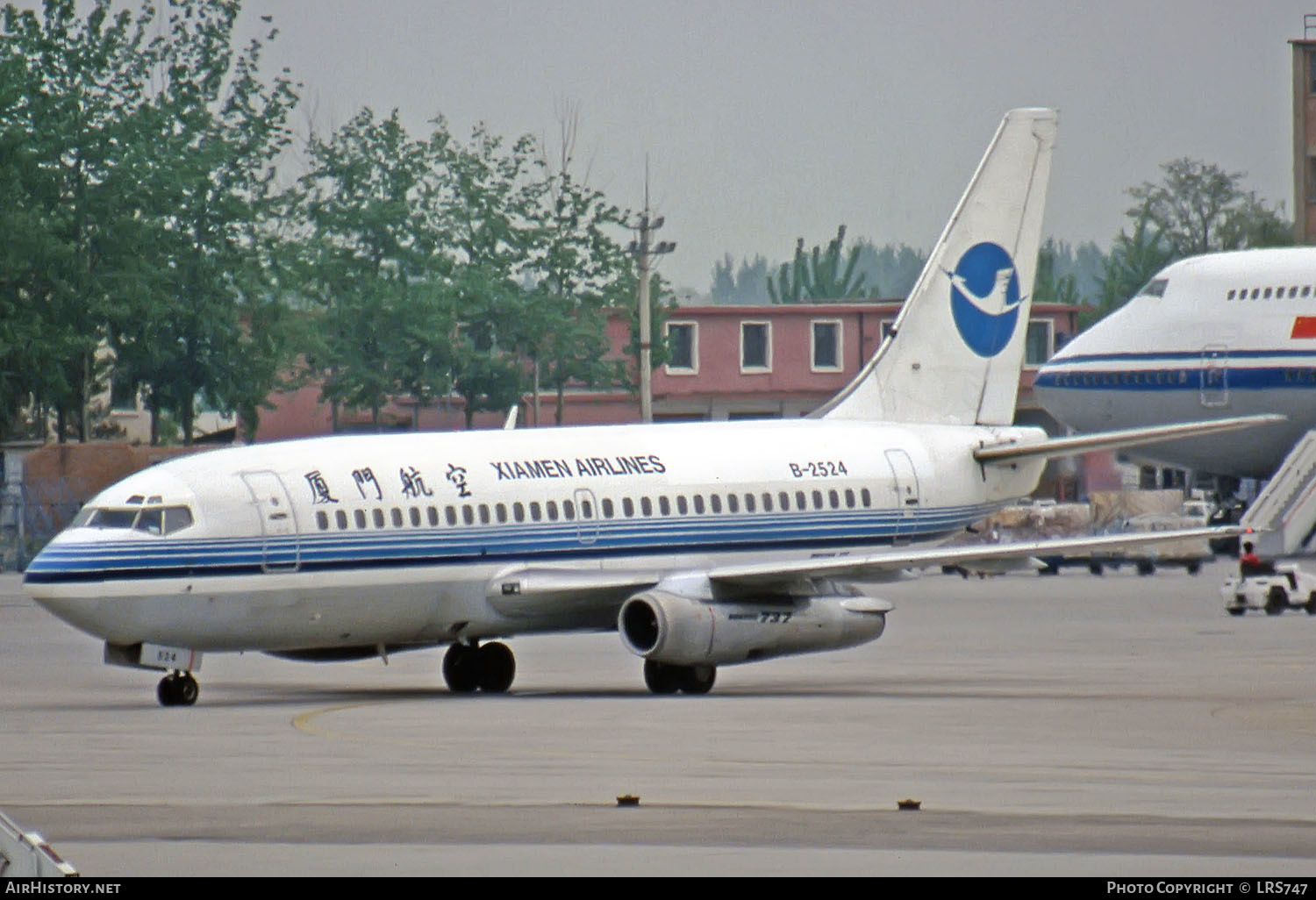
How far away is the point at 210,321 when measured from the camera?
304 ft

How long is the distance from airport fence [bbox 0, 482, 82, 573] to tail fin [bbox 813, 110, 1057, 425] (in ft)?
145

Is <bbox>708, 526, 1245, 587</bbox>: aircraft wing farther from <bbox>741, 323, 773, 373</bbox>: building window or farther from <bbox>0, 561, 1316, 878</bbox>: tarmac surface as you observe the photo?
<bbox>741, 323, 773, 373</bbox>: building window

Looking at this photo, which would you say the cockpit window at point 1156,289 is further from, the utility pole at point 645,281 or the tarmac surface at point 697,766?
the tarmac surface at point 697,766

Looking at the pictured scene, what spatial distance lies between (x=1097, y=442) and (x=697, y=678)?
7.74 meters

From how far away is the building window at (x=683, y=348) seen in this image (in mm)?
122812

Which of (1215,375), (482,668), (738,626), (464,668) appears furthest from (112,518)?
(1215,375)

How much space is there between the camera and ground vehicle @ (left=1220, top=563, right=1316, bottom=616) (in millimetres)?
53719

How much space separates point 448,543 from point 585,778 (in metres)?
11.6

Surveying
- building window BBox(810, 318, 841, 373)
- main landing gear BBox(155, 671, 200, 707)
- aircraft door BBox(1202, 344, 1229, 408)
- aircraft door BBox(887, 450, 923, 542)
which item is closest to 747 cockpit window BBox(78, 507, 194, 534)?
main landing gear BBox(155, 671, 200, 707)

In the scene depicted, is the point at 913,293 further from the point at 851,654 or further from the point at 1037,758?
the point at 1037,758

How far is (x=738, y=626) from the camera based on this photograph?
34750 millimetres

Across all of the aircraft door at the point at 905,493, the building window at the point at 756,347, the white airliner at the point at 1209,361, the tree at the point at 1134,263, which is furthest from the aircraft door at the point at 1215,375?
the tree at the point at 1134,263

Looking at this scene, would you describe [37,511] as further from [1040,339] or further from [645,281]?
[1040,339]

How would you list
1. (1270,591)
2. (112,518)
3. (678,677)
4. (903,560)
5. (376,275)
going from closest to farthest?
(112,518)
(903,560)
(678,677)
(1270,591)
(376,275)
